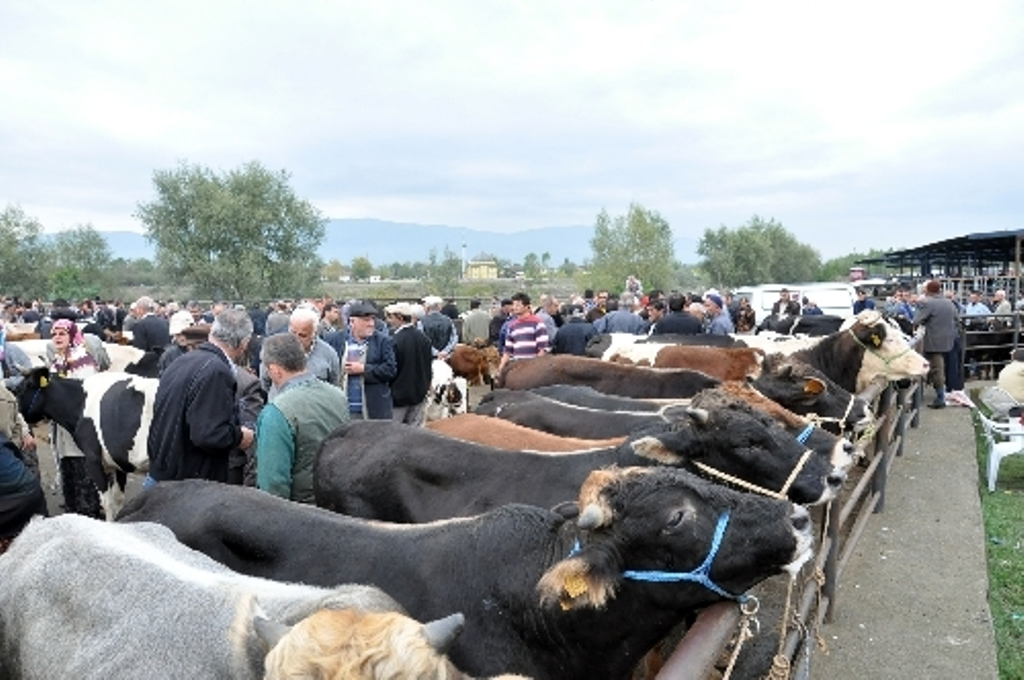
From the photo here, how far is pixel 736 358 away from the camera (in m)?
9.17

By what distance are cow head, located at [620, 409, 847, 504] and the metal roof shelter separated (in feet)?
56.6

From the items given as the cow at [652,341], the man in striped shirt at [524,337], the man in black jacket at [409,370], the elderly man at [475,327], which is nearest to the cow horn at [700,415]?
the man in black jacket at [409,370]

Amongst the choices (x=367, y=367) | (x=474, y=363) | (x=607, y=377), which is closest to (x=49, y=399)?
(x=367, y=367)

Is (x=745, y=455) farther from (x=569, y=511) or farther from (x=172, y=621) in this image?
(x=172, y=621)

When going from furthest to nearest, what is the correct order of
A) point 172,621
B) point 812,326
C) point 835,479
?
point 812,326 → point 835,479 → point 172,621

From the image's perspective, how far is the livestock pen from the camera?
246cm

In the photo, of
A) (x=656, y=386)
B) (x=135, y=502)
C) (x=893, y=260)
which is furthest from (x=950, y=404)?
(x=893, y=260)

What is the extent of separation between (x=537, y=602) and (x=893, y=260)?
4600cm

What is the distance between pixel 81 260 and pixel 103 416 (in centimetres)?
6184

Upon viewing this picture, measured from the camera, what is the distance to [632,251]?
6412cm

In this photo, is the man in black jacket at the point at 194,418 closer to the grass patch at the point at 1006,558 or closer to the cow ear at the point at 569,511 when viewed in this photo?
the cow ear at the point at 569,511

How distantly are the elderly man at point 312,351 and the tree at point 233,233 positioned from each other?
35857mm

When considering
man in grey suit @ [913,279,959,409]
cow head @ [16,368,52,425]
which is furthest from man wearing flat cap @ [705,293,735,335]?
cow head @ [16,368,52,425]

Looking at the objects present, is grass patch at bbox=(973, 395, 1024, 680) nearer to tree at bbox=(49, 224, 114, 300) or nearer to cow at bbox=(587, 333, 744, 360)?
cow at bbox=(587, 333, 744, 360)
